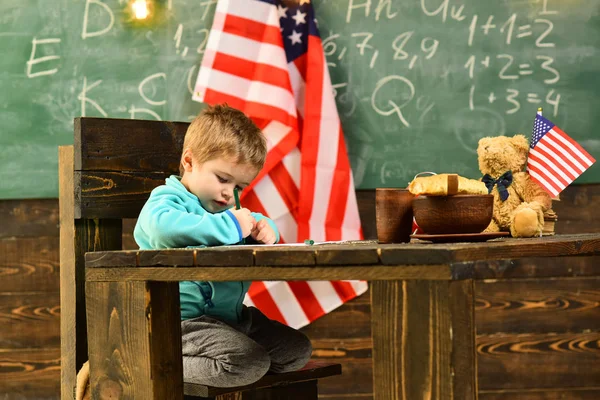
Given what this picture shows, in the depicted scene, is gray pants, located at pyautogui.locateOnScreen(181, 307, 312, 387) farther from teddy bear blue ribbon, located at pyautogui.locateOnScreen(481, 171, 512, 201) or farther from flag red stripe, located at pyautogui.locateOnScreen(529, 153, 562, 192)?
flag red stripe, located at pyautogui.locateOnScreen(529, 153, 562, 192)

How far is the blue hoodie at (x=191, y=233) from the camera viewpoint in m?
1.46

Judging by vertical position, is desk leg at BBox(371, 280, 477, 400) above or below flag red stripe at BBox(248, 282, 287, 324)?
above

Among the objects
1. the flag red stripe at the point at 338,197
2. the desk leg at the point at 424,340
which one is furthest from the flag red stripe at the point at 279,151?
the desk leg at the point at 424,340

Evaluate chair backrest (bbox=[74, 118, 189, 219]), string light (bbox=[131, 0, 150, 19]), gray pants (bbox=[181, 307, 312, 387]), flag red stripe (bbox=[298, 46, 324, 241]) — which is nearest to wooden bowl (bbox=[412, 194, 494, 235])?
gray pants (bbox=[181, 307, 312, 387])

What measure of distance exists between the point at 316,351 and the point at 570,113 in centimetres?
125

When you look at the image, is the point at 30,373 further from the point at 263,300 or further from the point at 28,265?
the point at 263,300

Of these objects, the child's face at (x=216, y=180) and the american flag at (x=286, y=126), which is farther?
the american flag at (x=286, y=126)

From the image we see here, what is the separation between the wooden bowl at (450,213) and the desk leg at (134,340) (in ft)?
1.48

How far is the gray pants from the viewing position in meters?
1.51

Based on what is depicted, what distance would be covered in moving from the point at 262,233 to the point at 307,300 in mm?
1064

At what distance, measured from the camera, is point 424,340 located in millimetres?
1047

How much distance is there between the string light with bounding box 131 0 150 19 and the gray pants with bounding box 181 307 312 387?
152 cm

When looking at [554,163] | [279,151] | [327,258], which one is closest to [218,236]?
[327,258]

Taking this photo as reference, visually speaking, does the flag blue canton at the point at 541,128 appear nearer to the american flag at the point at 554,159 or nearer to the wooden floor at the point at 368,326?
the american flag at the point at 554,159
